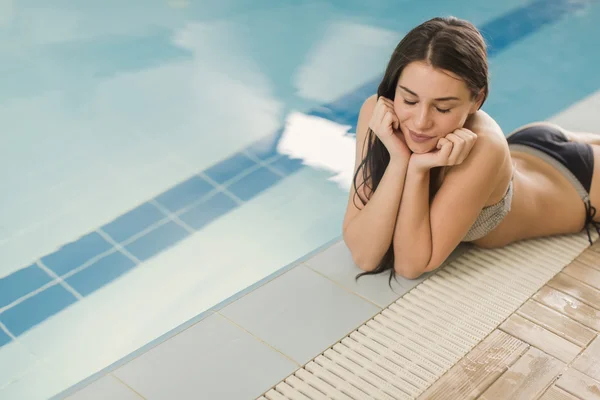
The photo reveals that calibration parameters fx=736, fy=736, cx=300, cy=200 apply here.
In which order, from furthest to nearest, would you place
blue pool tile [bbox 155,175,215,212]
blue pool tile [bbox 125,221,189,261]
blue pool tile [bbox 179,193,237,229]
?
blue pool tile [bbox 155,175,215,212] < blue pool tile [bbox 179,193,237,229] < blue pool tile [bbox 125,221,189,261]

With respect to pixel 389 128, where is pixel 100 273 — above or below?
below

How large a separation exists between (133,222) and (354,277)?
1.47 metres

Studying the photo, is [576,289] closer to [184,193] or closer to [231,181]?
[231,181]

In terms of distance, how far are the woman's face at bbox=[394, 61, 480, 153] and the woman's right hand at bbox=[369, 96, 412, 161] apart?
3cm

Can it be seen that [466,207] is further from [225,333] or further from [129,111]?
[129,111]

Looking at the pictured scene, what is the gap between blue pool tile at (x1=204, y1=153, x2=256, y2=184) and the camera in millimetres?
4297

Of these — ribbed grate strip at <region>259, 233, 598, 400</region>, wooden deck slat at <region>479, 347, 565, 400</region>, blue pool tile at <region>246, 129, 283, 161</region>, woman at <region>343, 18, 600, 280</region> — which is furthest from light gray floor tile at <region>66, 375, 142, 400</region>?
blue pool tile at <region>246, 129, 283, 161</region>

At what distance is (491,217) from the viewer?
295cm

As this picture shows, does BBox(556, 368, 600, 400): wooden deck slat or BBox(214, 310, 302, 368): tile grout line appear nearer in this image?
BBox(556, 368, 600, 400): wooden deck slat

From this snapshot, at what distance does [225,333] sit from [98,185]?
187 centimetres

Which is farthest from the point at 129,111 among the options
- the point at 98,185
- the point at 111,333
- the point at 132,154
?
the point at 111,333

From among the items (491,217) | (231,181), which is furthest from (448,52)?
(231,181)

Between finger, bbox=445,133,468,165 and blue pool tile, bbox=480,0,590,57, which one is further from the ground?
finger, bbox=445,133,468,165

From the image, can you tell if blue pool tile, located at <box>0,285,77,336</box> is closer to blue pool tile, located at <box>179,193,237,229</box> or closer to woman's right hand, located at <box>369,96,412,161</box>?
blue pool tile, located at <box>179,193,237,229</box>
